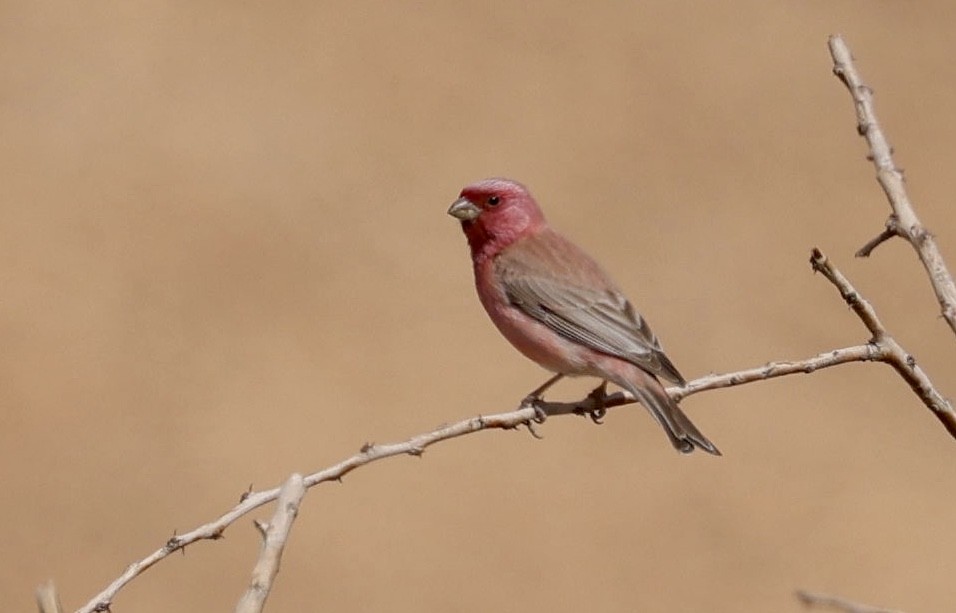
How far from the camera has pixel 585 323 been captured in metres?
5.25

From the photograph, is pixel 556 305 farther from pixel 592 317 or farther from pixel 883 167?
pixel 883 167

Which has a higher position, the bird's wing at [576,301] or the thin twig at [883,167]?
the bird's wing at [576,301]

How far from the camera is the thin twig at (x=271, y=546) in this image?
2000mm

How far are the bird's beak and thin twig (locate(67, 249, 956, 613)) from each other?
2275mm

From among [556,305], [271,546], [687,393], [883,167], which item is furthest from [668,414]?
[271,546]

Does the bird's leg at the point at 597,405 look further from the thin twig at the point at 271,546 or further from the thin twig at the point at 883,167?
the thin twig at the point at 271,546

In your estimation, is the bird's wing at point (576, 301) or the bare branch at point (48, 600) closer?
the bare branch at point (48, 600)

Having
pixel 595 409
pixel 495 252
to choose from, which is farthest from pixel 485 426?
pixel 495 252

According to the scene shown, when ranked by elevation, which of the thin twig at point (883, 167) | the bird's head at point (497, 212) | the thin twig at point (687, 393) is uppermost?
the bird's head at point (497, 212)

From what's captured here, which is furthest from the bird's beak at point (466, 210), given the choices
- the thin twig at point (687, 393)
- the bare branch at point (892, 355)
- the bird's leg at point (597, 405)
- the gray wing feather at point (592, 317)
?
the bare branch at point (892, 355)

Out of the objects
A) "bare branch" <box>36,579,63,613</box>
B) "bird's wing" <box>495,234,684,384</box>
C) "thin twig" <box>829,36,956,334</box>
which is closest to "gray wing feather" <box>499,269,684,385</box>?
"bird's wing" <box>495,234,684,384</box>

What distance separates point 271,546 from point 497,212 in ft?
12.1

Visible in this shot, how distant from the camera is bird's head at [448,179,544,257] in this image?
5.72m

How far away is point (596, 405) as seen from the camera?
15.4ft
